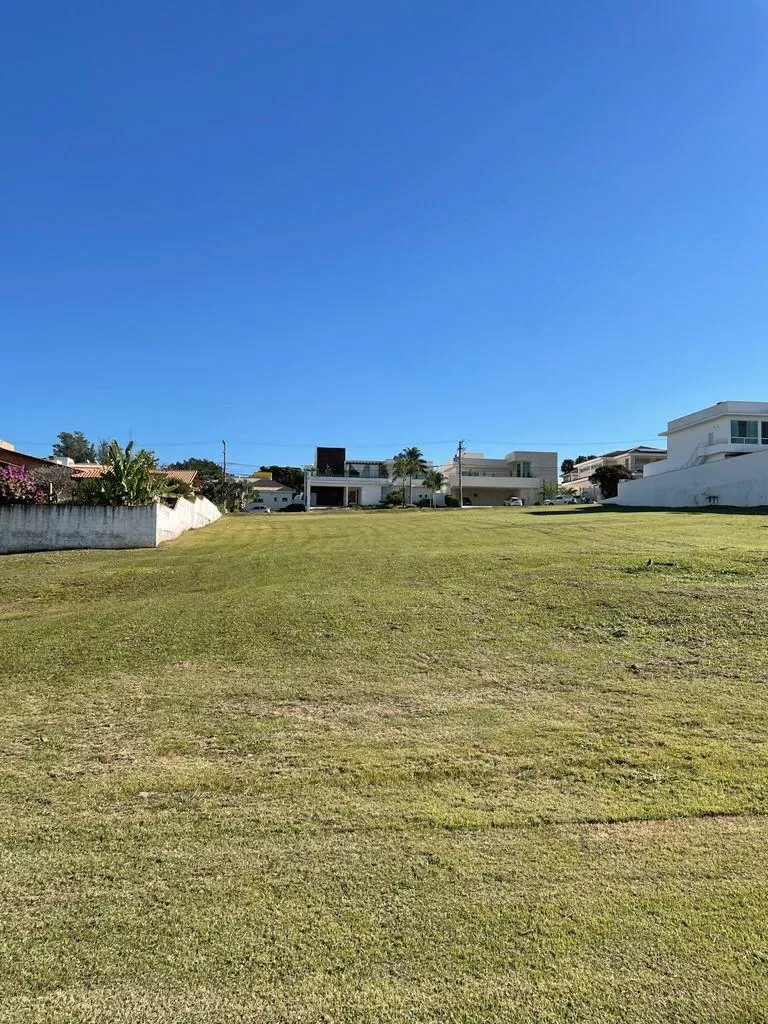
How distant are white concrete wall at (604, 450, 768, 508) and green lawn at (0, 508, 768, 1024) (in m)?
25.3

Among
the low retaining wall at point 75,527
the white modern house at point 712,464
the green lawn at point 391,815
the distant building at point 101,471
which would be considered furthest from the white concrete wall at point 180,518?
the white modern house at point 712,464

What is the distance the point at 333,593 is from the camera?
919cm

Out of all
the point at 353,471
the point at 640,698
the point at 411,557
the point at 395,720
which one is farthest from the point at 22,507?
the point at 353,471

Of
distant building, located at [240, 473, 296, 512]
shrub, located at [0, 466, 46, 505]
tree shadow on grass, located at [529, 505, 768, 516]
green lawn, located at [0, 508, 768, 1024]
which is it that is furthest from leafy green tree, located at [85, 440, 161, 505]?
distant building, located at [240, 473, 296, 512]

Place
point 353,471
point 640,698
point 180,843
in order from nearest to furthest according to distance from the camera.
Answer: point 180,843 < point 640,698 < point 353,471

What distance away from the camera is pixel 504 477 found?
75938 mm

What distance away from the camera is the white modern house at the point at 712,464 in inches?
1192

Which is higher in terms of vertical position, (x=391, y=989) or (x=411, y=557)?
(x=411, y=557)

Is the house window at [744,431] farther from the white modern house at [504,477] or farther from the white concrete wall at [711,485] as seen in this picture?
the white modern house at [504,477]

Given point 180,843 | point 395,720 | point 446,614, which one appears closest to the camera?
point 180,843

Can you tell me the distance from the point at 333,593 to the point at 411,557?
3.36 metres

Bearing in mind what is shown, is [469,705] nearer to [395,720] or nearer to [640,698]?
[395,720]

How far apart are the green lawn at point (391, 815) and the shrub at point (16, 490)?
11.5 meters

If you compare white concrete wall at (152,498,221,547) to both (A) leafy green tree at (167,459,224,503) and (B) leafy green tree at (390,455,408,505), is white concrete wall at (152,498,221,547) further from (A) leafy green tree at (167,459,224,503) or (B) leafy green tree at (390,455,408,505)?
(B) leafy green tree at (390,455,408,505)
